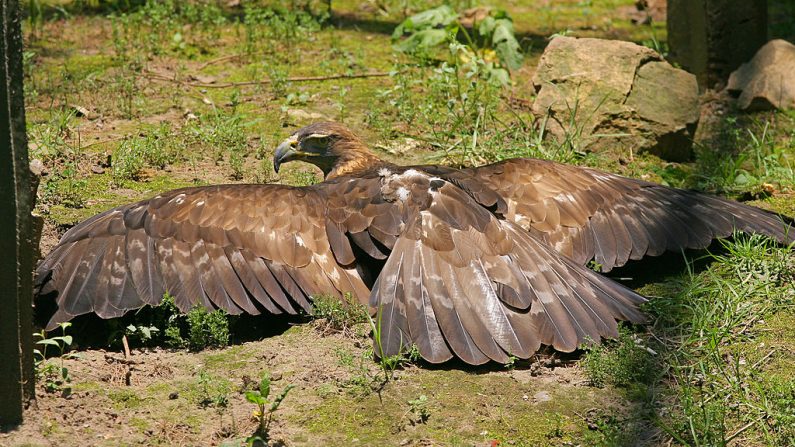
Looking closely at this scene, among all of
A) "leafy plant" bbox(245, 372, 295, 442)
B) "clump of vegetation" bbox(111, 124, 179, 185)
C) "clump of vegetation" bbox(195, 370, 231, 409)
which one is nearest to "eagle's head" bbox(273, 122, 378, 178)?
"clump of vegetation" bbox(111, 124, 179, 185)

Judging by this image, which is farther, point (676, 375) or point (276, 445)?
point (676, 375)

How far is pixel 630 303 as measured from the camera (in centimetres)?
506

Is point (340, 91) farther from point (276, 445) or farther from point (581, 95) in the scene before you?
point (276, 445)

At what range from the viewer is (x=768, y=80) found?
341 inches

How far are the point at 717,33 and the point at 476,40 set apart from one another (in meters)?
2.18

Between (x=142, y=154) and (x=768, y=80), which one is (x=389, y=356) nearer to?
(x=142, y=154)

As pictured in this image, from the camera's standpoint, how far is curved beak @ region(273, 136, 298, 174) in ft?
22.7

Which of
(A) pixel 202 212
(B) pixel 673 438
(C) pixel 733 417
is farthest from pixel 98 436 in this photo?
(C) pixel 733 417

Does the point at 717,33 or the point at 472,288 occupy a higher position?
the point at 717,33

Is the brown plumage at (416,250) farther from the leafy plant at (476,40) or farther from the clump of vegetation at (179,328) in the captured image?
the leafy plant at (476,40)

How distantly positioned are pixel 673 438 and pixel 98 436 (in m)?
2.38

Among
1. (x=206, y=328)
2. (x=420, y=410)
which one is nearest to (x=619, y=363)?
(x=420, y=410)

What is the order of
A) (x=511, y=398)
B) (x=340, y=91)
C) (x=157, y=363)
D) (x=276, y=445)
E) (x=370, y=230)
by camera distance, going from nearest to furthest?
(x=276, y=445)
(x=511, y=398)
(x=157, y=363)
(x=370, y=230)
(x=340, y=91)

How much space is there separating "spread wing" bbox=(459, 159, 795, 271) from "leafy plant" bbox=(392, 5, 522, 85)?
3069 mm
